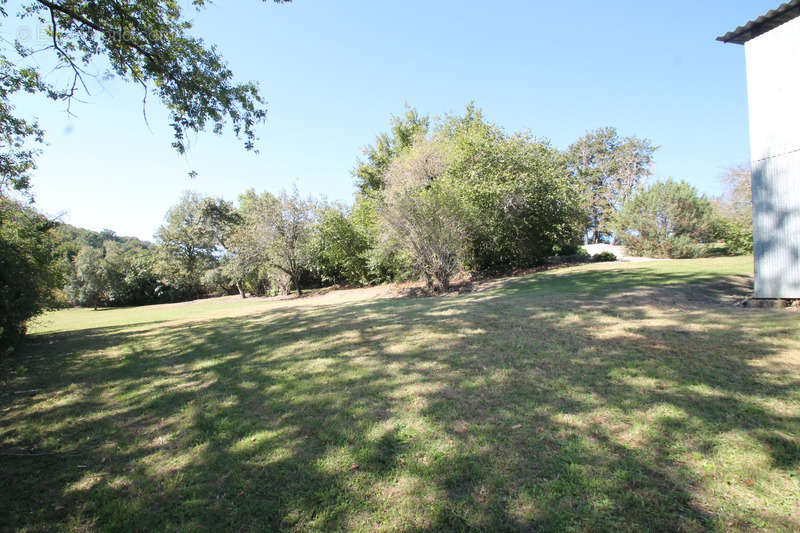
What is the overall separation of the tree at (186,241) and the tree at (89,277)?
566 cm

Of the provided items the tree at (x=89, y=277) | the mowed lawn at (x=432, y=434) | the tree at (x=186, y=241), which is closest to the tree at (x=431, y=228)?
the mowed lawn at (x=432, y=434)

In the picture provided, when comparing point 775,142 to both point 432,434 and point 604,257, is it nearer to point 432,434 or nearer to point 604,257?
point 432,434

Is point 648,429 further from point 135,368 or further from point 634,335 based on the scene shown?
point 135,368

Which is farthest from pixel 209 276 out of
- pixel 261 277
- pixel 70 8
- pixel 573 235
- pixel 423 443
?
pixel 423 443

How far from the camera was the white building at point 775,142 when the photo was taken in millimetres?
6070

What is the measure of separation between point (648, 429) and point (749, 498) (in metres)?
0.70

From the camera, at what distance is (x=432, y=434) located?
109 inches

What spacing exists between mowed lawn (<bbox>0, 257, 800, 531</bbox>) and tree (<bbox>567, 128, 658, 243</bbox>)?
42.1m

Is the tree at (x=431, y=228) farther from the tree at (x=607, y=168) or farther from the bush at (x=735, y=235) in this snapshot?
the tree at (x=607, y=168)

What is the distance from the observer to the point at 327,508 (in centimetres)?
212

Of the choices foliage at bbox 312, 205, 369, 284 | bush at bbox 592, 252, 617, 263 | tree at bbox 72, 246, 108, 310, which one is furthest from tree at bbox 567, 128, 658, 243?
tree at bbox 72, 246, 108, 310

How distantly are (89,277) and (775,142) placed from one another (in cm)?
4372

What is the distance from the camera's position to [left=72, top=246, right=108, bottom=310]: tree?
31094 mm

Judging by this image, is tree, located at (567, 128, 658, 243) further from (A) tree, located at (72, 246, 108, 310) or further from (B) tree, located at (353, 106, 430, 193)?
(A) tree, located at (72, 246, 108, 310)
